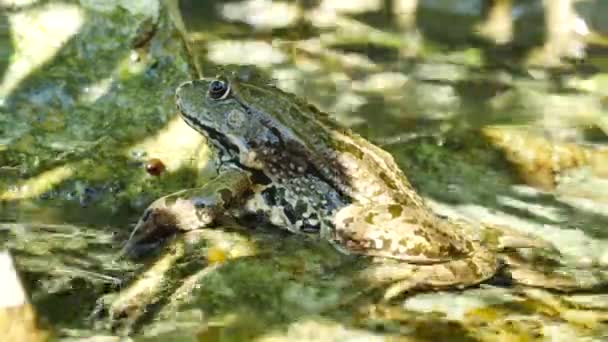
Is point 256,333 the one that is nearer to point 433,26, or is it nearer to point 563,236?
point 563,236

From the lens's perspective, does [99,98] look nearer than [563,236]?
No

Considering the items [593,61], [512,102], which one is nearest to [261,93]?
[512,102]

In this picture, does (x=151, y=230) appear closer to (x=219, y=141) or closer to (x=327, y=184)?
(x=219, y=141)

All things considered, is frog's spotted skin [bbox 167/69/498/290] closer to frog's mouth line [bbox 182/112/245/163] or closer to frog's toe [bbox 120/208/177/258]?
frog's mouth line [bbox 182/112/245/163]

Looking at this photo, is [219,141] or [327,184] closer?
[327,184]

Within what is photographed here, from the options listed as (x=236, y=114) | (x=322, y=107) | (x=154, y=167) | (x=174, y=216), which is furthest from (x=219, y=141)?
(x=322, y=107)

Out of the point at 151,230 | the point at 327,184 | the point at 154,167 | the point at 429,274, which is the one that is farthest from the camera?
the point at 154,167

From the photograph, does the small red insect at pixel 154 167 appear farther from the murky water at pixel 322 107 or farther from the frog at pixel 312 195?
the frog at pixel 312 195

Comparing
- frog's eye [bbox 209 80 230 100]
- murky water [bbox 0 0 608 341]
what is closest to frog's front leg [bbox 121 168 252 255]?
murky water [bbox 0 0 608 341]
